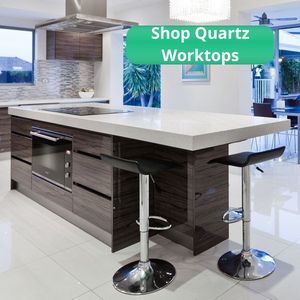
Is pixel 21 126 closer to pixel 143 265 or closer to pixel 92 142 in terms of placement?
pixel 92 142

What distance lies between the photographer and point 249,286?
2035 millimetres

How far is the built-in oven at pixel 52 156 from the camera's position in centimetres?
296

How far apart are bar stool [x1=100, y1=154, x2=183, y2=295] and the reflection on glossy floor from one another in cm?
5

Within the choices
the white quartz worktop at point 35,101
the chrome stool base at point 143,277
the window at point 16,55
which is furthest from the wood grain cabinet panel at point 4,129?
the chrome stool base at point 143,277

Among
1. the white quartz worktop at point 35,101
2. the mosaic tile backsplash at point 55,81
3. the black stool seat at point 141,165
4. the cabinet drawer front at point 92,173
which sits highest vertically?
the mosaic tile backsplash at point 55,81

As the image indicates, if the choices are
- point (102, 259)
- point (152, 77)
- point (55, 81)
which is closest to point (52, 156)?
point (102, 259)

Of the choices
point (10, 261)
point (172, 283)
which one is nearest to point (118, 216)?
point (172, 283)

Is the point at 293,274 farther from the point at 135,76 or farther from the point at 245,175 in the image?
the point at 135,76

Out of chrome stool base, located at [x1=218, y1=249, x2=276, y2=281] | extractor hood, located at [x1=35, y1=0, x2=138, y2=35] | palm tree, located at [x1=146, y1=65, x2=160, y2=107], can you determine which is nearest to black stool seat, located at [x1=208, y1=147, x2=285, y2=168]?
chrome stool base, located at [x1=218, y1=249, x2=276, y2=281]

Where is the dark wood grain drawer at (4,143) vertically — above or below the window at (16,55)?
below

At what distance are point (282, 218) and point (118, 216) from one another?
154cm

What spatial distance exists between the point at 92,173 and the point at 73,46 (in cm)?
461

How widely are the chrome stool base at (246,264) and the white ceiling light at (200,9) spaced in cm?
197

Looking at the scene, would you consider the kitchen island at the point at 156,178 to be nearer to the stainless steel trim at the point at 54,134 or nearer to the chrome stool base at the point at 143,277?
the stainless steel trim at the point at 54,134
